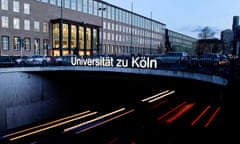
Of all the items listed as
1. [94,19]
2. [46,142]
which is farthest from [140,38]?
[46,142]

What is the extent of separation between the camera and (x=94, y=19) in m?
70.6

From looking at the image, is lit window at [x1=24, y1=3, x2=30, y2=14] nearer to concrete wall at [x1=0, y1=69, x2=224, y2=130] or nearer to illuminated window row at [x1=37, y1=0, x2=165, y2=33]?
illuminated window row at [x1=37, y1=0, x2=165, y2=33]

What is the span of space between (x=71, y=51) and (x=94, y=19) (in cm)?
1727

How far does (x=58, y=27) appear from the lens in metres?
55.4

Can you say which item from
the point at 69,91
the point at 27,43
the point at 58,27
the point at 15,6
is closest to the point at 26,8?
the point at 15,6

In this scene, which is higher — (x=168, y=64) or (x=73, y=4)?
(x=73, y=4)

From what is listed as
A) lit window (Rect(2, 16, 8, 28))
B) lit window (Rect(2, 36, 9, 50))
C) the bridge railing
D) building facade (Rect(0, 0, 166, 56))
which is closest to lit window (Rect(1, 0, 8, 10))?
building facade (Rect(0, 0, 166, 56))

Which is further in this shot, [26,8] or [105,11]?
[105,11]

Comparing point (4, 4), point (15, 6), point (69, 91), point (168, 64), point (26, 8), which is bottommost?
point (69, 91)

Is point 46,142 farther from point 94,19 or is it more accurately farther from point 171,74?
point 94,19

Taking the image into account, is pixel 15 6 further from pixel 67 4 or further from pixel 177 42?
pixel 177 42

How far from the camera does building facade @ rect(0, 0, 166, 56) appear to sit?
154 ft

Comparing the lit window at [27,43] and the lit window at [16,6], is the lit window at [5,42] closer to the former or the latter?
the lit window at [27,43]

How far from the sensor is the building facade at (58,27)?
46.9 meters
